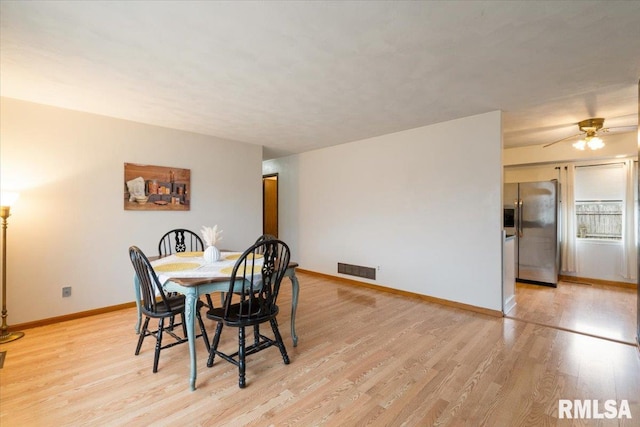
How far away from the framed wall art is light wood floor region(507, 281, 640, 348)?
15.1 feet

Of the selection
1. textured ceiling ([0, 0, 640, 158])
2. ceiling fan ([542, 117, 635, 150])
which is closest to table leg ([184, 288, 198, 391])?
textured ceiling ([0, 0, 640, 158])

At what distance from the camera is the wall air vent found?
4605mm

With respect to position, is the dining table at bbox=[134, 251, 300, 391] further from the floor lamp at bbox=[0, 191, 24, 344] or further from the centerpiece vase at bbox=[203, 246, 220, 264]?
the floor lamp at bbox=[0, 191, 24, 344]

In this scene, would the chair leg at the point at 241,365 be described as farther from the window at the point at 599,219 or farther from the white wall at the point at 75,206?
the window at the point at 599,219

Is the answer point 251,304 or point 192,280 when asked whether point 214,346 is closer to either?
point 251,304

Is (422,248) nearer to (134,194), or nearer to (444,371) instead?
(444,371)

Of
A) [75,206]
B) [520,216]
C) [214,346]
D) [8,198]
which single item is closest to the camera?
[214,346]

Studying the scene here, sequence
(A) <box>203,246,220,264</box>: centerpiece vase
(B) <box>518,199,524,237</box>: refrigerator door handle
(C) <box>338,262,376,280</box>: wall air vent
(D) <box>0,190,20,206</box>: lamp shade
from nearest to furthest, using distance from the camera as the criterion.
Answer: (A) <box>203,246,220,264</box>: centerpiece vase, (D) <box>0,190,20,206</box>: lamp shade, (C) <box>338,262,376,280</box>: wall air vent, (B) <box>518,199,524,237</box>: refrigerator door handle

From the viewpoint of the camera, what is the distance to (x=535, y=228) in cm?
482

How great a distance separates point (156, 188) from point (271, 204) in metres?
2.96

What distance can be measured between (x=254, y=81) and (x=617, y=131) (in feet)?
17.1

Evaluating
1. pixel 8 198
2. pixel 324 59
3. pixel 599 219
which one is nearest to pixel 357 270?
pixel 324 59

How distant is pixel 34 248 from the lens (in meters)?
3.03

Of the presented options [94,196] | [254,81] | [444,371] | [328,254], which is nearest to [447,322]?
[444,371]
